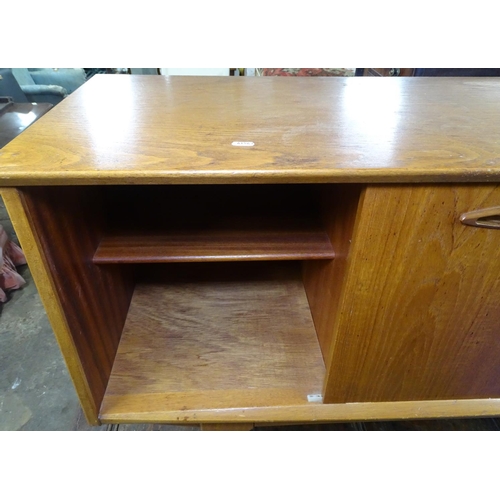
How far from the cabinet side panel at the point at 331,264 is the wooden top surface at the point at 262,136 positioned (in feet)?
0.24

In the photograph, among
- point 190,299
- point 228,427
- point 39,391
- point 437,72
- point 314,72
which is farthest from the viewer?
point 314,72

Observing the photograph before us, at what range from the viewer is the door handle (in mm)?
439

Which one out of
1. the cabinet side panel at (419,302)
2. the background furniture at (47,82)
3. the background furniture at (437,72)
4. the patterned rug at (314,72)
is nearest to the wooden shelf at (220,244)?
the cabinet side panel at (419,302)

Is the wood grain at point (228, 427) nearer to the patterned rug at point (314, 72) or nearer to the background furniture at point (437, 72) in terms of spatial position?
the background furniture at point (437, 72)

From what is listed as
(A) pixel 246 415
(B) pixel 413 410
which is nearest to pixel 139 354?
(A) pixel 246 415

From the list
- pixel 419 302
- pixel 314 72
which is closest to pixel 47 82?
pixel 314 72

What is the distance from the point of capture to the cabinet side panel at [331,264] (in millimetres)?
516

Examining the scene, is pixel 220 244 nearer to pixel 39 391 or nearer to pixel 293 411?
pixel 293 411

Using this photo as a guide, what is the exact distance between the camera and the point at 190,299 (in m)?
0.85

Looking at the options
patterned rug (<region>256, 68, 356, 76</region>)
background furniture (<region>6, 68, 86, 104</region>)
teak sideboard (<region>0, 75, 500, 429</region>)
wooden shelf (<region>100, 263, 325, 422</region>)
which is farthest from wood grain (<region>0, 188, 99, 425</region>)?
background furniture (<region>6, 68, 86, 104</region>)

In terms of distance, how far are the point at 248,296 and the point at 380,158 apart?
508 millimetres

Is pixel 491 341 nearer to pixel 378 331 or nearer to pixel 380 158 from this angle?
pixel 378 331

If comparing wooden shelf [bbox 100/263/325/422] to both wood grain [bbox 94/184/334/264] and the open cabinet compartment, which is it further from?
wood grain [bbox 94/184/334/264]

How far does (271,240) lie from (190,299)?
0.32 meters
